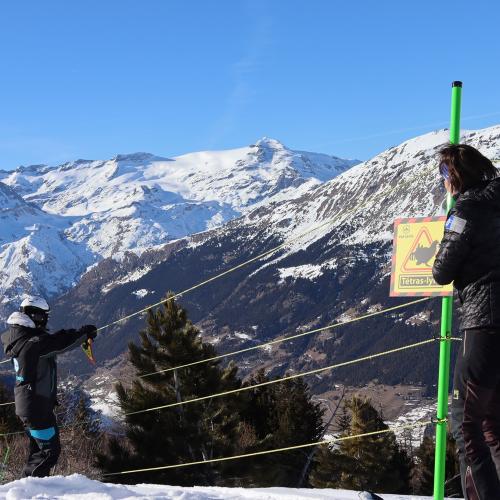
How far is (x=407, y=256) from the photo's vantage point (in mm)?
5305

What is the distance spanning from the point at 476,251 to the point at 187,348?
1904cm

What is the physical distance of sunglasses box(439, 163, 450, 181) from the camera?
175 inches

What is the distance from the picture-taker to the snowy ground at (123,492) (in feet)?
19.3

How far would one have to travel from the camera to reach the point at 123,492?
612 cm

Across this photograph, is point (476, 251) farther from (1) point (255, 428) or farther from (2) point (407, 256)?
(1) point (255, 428)

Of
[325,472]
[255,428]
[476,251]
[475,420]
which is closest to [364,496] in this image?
[475,420]

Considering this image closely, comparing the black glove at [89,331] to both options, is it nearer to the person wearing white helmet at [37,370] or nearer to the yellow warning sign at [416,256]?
the person wearing white helmet at [37,370]

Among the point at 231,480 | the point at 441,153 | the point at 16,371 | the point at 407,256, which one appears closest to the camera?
the point at 441,153

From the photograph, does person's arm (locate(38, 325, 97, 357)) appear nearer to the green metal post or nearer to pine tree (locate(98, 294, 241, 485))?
the green metal post

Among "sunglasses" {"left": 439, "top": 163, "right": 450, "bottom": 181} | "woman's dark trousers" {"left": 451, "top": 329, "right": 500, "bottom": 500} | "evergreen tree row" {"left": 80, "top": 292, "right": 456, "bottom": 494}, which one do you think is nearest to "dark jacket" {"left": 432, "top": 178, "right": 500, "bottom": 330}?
"woman's dark trousers" {"left": 451, "top": 329, "right": 500, "bottom": 500}

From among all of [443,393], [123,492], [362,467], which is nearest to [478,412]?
[443,393]

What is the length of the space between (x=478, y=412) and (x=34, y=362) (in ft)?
14.9

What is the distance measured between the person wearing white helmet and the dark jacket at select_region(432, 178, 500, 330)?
4225 mm

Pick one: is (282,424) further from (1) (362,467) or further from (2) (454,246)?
(2) (454,246)
